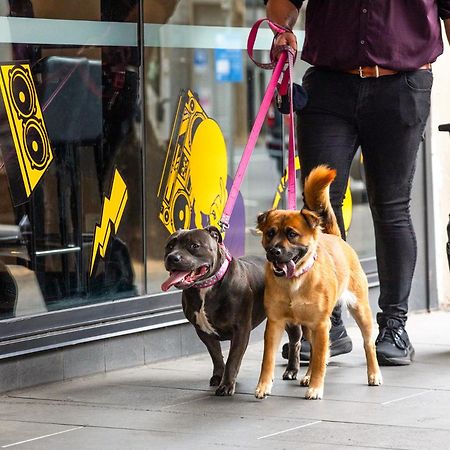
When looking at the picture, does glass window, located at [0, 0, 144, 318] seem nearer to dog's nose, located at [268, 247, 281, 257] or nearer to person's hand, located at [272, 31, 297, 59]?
person's hand, located at [272, 31, 297, 59]

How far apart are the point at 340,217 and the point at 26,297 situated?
1.60 metres

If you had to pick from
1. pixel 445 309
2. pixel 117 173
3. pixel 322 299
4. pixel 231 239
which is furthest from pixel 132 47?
pixel 445 309

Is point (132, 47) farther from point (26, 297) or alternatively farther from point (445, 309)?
point (445, 309)

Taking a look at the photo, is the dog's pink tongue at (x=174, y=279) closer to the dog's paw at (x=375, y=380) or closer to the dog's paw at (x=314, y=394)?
the dog's paw at (x=314, y=394)

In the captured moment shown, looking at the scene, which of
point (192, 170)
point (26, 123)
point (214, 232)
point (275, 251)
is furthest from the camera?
point (192, 170)

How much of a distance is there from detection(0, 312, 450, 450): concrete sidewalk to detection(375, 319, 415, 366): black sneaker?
0.06m

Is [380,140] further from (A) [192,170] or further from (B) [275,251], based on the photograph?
(B) [275,251]

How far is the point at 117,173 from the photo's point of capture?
20.0 ft

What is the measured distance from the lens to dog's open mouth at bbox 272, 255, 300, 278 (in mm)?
4996

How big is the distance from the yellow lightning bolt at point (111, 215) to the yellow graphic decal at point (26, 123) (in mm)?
446

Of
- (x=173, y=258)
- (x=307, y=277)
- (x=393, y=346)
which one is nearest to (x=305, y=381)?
(x=307, y=277)

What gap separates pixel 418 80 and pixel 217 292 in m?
1.51

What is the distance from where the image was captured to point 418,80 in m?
5.88

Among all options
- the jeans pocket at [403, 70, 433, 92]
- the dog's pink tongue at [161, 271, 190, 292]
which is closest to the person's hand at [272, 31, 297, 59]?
the jeans pocket at [403, 70, 433, 92]
